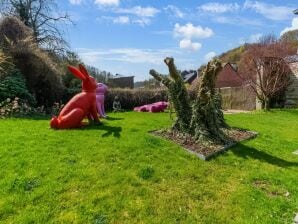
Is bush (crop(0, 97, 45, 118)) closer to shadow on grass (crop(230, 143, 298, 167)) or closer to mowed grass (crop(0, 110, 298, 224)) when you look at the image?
mowed grass (crop(0, 110, 298, 224))

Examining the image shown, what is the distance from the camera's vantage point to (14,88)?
13.7 m

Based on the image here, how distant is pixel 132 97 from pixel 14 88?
8644mm

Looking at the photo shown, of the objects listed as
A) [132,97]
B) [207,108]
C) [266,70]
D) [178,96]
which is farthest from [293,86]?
[207,108]

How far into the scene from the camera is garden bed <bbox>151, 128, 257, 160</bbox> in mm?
7380

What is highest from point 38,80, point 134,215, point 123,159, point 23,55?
point 23,55

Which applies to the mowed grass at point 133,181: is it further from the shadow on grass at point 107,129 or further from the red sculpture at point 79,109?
the red sculpture at point 79,109

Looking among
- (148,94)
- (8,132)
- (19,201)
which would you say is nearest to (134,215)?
(19,201)

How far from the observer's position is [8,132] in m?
8.43

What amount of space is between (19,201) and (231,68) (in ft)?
127

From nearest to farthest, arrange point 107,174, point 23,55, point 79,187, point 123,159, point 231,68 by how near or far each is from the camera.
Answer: point 79,187
point 107,174
point 123,159
point 23,55
point 231,68

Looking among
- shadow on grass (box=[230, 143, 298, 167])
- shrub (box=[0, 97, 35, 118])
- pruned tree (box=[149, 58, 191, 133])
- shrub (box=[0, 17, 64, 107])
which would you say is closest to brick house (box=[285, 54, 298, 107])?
shrub (box=[0, 17, 64, 107])

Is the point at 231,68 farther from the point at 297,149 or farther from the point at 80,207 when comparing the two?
the point at 80,207

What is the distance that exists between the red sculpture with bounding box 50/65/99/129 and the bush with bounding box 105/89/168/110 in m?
10.3

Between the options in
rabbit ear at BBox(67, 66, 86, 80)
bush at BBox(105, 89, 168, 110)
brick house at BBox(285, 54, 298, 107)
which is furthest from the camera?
brick house at BBox(285, 54, 298, 107)
